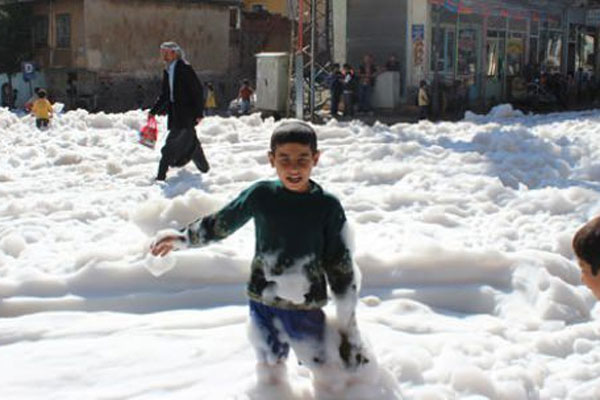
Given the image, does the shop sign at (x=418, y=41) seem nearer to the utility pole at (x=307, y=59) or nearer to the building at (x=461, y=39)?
the building at (x=461, y=39)

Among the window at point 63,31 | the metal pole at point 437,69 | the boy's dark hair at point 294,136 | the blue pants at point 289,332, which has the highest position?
the window at point 63,31

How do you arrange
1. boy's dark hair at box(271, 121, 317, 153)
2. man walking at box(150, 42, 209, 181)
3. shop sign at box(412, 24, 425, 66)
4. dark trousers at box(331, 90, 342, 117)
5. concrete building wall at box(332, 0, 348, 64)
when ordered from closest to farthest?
1. boy's dark hair at box(271, 121, 317, 153)
2. man walking at box(150, 42, 209, 181)
3. dark trousers at box(331, 90, 342, 117)
4. shop sign at box(412, 24, 425, 66)
5. concrete building wall at box(332, 0, 348, 64)

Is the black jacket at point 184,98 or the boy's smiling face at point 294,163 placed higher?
the black jacket at point 184,98

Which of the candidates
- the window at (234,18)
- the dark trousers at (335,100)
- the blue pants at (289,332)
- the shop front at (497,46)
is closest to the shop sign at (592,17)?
the shop front at (497,46)

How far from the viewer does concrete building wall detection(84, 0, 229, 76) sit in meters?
28.9

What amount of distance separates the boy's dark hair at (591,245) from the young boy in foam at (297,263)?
43.3 inches

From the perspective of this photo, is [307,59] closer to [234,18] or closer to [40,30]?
[234,18]

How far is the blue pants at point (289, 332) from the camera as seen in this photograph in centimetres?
336

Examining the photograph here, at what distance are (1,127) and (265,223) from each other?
13.6 metres

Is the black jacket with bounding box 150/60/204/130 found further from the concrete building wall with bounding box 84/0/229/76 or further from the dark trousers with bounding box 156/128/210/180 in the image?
the concrete building wall with bounding box 84/0/229/76

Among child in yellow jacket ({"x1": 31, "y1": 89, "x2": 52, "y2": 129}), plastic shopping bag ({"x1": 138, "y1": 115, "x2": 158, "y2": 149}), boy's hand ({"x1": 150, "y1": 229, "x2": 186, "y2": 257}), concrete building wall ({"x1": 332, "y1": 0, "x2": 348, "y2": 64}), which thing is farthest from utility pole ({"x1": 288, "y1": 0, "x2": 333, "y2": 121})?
boy's hand ({"x1": 150, "y1": 229, "x2": 186, "y2": 257})

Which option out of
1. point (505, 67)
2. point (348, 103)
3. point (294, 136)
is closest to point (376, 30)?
point (348, 103)

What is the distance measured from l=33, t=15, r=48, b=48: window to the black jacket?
23743mm

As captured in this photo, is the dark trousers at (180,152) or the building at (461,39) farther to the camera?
the building at (461,39)
